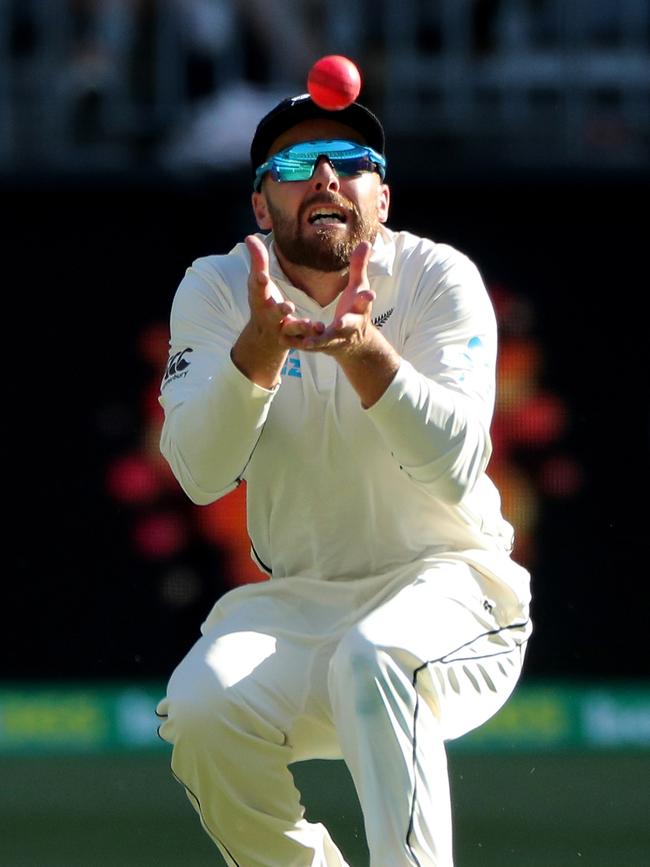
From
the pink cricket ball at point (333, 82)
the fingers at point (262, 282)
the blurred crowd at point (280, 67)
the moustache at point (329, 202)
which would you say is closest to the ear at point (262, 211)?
the moustache at point (329, 202)

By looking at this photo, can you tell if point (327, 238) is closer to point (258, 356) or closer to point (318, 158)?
point (318, 158)

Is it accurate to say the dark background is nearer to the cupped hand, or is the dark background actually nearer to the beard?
the beard

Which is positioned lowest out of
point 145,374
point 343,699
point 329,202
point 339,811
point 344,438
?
point 339,811

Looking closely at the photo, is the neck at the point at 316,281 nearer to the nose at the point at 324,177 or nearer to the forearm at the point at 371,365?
A: the nose at the point at 324,177

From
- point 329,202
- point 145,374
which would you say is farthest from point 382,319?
point 145,374

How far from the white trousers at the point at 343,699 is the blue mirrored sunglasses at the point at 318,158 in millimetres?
870

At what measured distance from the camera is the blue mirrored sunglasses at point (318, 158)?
13.0 feet

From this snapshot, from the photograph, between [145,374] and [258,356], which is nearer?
[258,356]

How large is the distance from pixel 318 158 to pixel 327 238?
0.59 ft

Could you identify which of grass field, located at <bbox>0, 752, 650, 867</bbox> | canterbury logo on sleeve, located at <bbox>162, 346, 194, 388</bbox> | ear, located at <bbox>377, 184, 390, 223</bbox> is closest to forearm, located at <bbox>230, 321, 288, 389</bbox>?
canterbury logo on sleeve, located at <bbox>162, 346, 194, 388</bbox>

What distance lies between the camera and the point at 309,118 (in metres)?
Answer: 4.08

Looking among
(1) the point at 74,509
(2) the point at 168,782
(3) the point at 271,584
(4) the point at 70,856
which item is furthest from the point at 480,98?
(3) the point at 271,584

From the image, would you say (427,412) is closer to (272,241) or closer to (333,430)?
(333,430)

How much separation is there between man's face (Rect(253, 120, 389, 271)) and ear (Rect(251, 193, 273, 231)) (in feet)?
0.18
